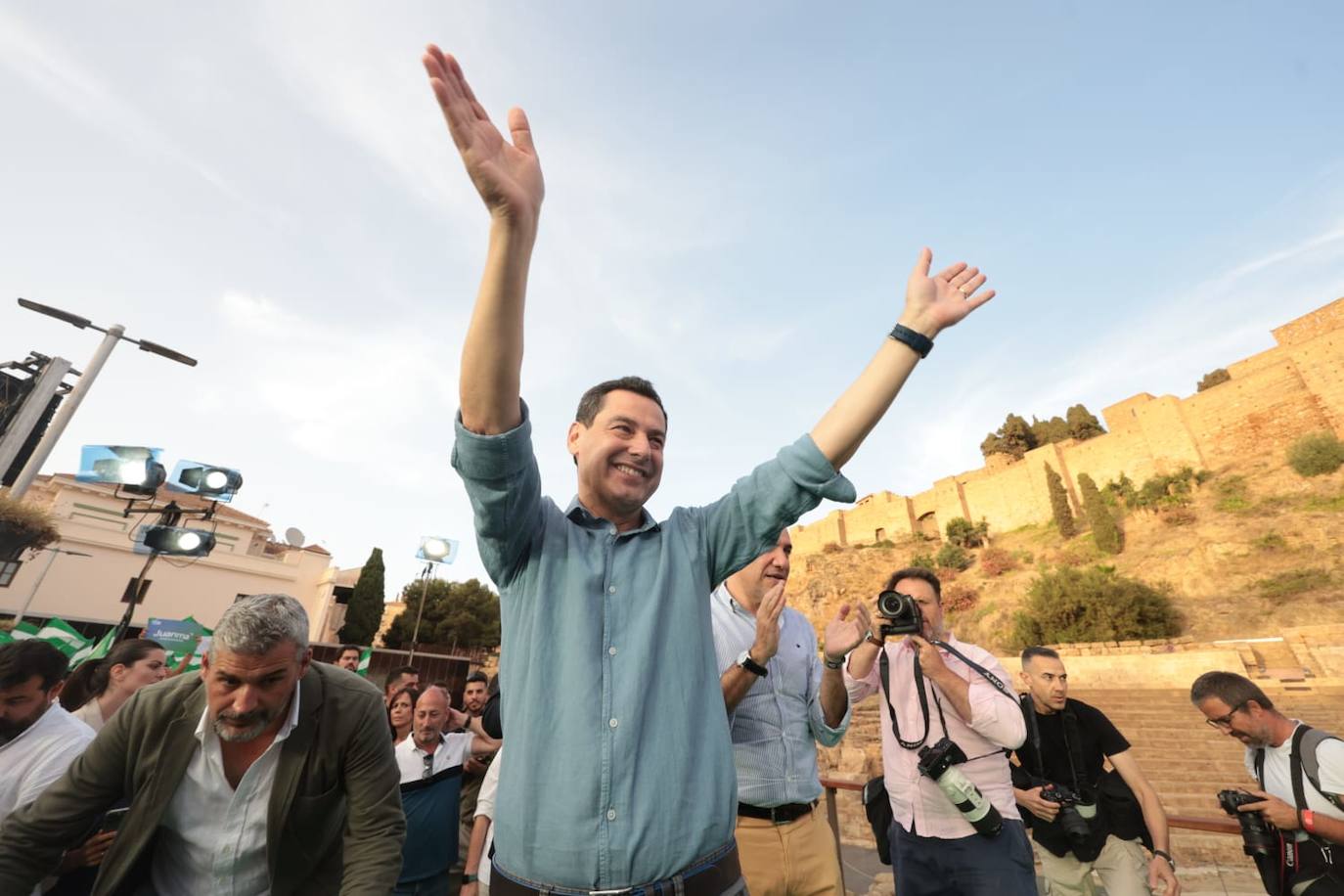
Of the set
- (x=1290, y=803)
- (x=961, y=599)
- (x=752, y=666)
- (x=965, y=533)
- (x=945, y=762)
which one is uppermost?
(x=965, y=533)

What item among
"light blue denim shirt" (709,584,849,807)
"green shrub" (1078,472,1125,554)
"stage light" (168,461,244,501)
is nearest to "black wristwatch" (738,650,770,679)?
"light blue denim shirt" (709,584,849,807)

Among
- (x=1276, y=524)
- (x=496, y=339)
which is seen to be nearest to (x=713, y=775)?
(x=496, y=339)

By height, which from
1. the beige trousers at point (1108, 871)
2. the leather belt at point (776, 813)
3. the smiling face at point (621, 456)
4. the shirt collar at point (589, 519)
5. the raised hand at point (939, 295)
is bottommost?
the beige trousers at point (1108, 871)

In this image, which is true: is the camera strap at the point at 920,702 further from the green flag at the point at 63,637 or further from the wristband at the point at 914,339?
the green flag at the point at 63,637

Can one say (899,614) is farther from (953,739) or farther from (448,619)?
(448,619)

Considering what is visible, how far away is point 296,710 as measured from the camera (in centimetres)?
217

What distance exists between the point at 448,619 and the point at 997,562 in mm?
31791

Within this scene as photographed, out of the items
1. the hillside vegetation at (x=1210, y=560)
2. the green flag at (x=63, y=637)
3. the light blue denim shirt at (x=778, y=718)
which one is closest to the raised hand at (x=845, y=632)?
the light blue denim shirt at (x=778, y=718)

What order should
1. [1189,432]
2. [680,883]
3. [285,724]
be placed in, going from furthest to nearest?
[1189,432], [285,724], [680,883]

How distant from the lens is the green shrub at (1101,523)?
1158 inches

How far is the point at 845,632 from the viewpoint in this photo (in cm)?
291

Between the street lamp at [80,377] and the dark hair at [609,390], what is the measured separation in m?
9.54

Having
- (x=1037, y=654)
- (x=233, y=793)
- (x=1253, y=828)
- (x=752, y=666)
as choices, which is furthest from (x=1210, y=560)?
(x=233, y=793)

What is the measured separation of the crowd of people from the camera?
1.30m
